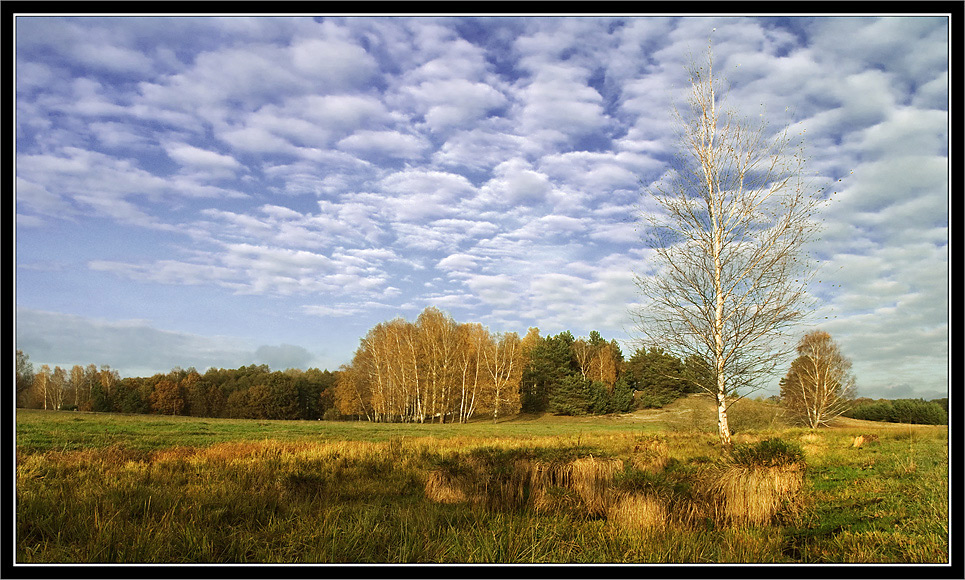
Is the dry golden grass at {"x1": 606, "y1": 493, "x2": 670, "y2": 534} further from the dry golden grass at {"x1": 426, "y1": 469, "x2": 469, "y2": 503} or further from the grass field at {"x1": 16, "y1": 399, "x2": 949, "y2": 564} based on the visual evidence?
the dry golden grass at {"x1": 426, "y1": 469, "x2": 469, "y2": 503}

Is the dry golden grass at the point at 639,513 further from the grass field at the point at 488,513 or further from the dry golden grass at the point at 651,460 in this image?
the dry golden grass at the point at 651,460

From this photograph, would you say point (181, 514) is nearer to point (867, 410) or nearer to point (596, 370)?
point (867, 410)

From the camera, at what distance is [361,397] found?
55156mm

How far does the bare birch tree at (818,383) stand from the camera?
29.3 metres

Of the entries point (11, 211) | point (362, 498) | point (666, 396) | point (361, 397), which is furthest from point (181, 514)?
point (666, 396)

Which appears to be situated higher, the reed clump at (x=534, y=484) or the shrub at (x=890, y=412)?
the reed clump at (x=534, y=484)

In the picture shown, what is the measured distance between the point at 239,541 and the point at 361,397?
52774 millimetres

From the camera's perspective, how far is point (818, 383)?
31.4 meters

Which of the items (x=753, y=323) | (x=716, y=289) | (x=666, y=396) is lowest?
(x=666, y=396)

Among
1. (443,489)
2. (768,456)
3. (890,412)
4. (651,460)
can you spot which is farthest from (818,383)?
(443,489)

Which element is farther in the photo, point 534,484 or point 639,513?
point 534,484

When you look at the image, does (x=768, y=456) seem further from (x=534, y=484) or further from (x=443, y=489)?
(x=443, y=489)

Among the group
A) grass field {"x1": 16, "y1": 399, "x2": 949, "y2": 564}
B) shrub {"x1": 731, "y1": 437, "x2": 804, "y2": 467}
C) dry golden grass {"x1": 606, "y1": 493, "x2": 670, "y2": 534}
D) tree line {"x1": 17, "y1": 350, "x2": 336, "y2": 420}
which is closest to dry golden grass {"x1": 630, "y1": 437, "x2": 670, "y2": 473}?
grass field {"x1": 16, "y1": 399, "x2": 949, "y2": 564}

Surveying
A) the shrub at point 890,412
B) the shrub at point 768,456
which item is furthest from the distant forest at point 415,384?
the shrub at point 768,456
